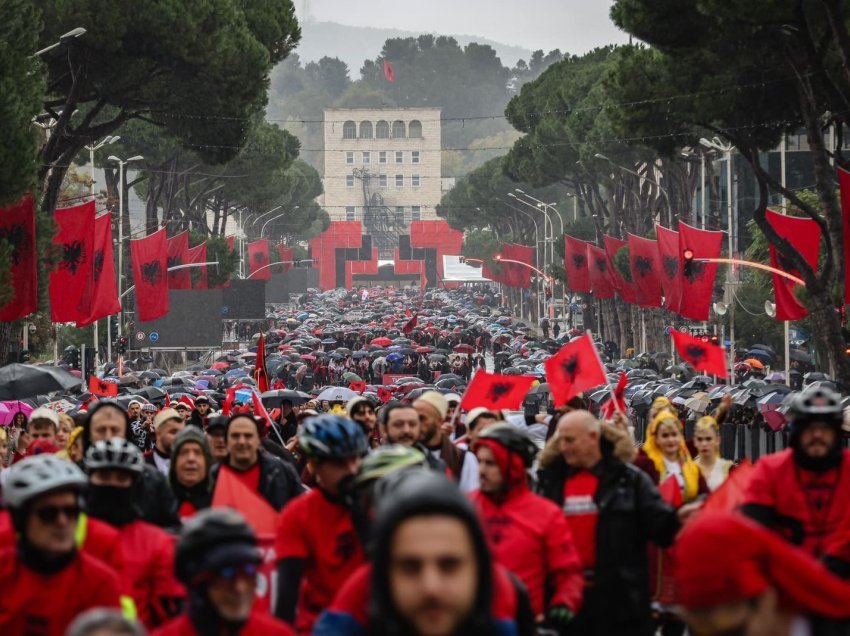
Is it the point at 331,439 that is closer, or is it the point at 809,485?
the point at 331,439

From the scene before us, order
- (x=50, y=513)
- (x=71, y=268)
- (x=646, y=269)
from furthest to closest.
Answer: (x=646, y=269) < (x=71, y=268) < (x=50, y=513)

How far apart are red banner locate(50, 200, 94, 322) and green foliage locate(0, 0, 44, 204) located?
396cm

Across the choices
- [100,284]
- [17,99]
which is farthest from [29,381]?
[100,284]

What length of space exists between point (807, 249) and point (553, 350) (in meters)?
28.4

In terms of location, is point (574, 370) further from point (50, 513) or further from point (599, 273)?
point (599, 273)

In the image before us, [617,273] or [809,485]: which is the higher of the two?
[617,273]

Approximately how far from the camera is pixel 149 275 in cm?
3994

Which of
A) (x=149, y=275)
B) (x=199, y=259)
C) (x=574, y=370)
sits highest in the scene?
(x=199, y=259)

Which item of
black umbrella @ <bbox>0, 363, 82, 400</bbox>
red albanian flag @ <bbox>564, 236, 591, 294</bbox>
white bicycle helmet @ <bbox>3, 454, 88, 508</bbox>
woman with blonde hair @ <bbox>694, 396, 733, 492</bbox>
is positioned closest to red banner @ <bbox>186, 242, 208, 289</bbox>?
red albanian flag @ <bbox>564, 236, 591, 294</bbox>

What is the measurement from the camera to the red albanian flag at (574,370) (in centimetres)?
1291

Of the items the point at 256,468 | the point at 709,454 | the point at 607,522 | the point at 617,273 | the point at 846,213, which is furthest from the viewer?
the point at 617,273

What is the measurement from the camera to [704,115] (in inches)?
1185

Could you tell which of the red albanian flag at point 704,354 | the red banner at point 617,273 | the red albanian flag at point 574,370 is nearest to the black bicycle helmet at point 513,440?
the red albanian flag at point 574,370

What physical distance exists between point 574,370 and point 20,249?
42.0 ft
